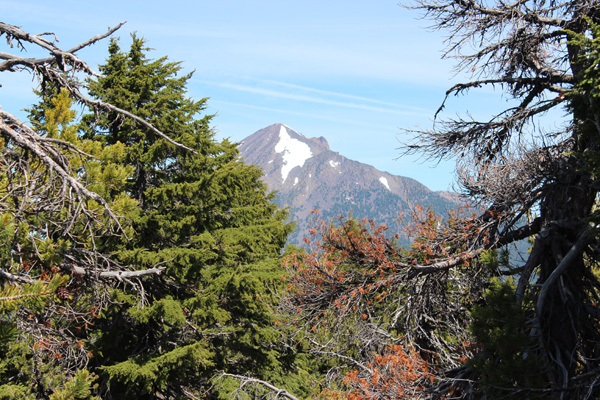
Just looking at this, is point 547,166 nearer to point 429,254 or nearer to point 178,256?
point 429,254

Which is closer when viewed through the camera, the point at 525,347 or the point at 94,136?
the point at 525,347

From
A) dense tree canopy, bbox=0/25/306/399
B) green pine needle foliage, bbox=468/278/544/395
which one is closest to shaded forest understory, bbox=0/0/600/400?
green pine needle foliage, bbox=468/278/544/395

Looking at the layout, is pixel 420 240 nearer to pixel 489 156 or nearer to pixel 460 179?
pixel 460 179

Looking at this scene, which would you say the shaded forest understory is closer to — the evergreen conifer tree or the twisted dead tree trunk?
the twisted dead tree trunk

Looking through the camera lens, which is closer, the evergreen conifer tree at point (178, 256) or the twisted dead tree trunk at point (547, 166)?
the twisted dead tree trunk at point (547, 166)

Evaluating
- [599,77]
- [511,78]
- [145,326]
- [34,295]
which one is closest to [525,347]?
[599,77]

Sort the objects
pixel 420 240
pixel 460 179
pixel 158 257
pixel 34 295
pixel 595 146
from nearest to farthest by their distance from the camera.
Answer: pixel 34 295
pixel 595 146
pixel 420 240
pixel 460 179
pixel 158 257

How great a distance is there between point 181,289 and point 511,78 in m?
12.7

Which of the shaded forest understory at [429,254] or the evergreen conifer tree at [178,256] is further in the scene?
the evergreen conifer tree at [178,256]

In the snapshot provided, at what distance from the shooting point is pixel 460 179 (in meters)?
7.46

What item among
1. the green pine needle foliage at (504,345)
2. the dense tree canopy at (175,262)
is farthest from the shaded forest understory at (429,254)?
the dense tree canopy at (175,262)

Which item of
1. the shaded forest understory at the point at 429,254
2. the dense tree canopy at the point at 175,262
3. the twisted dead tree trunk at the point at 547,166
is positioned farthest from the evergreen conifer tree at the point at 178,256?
the twisted dead tree trunk at the point at 547,166

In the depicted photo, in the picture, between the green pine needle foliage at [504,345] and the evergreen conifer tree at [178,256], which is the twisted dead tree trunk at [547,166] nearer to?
the green pine needle foliage at [504,345]

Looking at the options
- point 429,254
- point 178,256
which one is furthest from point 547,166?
point 178,256
